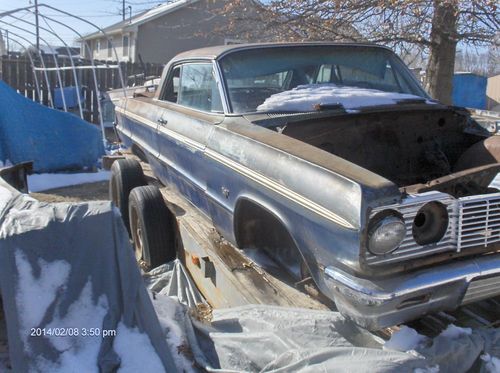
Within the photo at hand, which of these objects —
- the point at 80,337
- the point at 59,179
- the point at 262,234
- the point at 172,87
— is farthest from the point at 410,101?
the point at 59,179

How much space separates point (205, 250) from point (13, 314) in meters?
1.38

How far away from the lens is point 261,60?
4031 millimetres

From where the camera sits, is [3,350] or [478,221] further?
[3,350]

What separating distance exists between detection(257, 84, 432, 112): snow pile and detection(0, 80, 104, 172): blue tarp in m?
5.17

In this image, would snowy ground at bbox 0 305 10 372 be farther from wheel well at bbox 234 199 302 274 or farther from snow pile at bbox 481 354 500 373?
snow pile at bbox 481 354 500 373

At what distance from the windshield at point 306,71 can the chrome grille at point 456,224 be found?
1.60 metres

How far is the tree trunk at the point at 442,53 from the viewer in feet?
22.6

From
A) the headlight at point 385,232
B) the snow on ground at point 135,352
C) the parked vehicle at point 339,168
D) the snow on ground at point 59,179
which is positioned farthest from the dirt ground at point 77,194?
the headlight at point 385,232

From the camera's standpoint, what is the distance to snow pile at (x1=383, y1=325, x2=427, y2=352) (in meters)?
2.32

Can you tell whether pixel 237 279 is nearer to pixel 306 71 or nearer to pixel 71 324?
pixel 71 324

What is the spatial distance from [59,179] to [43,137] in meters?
0.67

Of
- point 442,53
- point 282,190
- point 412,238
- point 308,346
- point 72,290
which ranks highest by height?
point 442,53

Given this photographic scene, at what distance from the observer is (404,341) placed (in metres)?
2.35

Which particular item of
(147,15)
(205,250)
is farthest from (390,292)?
Answer: (147,15)
